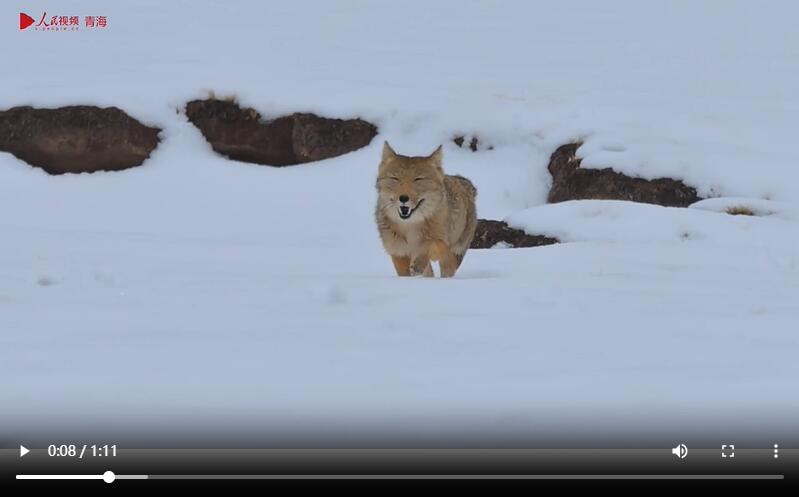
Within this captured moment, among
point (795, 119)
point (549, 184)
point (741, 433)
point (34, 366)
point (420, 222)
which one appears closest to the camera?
point (741, 433)

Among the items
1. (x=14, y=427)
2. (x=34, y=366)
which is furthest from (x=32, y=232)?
(x=14, y=427)

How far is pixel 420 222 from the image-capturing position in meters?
10.9

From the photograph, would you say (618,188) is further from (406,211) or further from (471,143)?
(406,211)

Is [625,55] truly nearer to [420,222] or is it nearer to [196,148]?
[196,148]

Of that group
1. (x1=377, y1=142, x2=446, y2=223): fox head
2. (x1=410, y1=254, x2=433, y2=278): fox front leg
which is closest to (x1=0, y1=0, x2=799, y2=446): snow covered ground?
(x1=410, y1=254, x2=433, y2=278): fox front leg

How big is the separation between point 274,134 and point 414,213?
11.7 metres

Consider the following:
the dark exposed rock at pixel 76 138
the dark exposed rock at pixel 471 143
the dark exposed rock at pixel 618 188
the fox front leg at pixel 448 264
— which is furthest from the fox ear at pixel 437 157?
the dark exposed rock at pixel 76 138

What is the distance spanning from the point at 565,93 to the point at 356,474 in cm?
2103

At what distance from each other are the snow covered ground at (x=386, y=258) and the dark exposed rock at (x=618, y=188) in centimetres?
28

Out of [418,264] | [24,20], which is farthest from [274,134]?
[418,264]

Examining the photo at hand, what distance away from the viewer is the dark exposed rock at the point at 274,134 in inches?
865

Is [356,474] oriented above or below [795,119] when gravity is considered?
below

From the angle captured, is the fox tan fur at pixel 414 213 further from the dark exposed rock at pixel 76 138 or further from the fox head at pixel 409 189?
the dark exposed rock at pixel 76 138

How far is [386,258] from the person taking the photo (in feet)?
54.4
